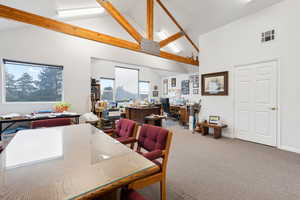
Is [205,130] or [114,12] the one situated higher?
[114,12]

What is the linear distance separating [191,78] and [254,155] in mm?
4836

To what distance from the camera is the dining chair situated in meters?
1.35

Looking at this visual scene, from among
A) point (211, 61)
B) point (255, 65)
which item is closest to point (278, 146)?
point (255, 65)

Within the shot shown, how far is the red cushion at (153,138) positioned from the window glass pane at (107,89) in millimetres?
5341

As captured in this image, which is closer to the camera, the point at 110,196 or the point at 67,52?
the point at 110,196

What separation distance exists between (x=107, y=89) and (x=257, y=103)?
19.3ft

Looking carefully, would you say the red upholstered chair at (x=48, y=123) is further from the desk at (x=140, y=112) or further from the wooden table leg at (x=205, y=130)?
the wooden table leg at (x=205, y=130)

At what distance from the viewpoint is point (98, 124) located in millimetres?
4387

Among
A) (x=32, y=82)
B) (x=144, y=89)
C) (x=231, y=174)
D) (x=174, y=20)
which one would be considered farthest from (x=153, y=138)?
(x=144, y=89)

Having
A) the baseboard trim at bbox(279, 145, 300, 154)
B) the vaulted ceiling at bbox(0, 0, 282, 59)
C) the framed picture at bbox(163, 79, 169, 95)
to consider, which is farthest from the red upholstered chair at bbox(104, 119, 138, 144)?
the framed picture at bbox(163, 79, 169, 95)

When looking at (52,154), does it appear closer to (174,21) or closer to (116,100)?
(174,21)

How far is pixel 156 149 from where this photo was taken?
62.1 inches

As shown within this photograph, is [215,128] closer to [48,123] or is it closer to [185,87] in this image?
[185,87]

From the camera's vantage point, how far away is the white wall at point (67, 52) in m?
3.41
